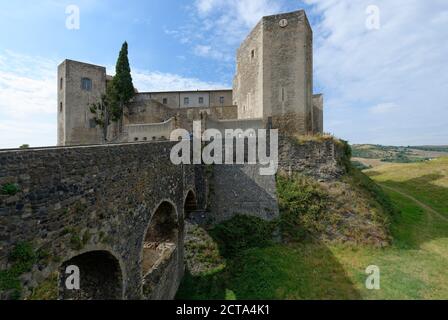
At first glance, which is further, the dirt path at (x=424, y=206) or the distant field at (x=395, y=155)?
the distant field at (x=395, y=155)

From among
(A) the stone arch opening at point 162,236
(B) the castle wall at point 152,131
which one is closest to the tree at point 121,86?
(B) the castle wall at point 152,131

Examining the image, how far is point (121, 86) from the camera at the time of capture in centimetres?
3028

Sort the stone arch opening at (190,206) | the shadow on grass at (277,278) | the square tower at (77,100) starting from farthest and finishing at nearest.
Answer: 1. the square tower at (77,100)
2. the stone arch opening at (190,206)
3. the shadow on grass at (277,278)

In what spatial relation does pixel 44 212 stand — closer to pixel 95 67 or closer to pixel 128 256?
pixel 128 256

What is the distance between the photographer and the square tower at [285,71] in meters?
19.1

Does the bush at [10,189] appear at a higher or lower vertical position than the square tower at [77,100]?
lower

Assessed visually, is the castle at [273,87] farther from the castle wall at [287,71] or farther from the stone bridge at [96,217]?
the stone bridge at [96,217]

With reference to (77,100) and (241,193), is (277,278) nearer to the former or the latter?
(241,193)

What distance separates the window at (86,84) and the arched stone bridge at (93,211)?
2659cm

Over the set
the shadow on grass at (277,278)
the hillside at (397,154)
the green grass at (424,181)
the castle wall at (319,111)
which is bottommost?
the shadow on grass at (277,278)

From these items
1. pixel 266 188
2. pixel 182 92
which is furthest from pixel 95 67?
pixel 266 188

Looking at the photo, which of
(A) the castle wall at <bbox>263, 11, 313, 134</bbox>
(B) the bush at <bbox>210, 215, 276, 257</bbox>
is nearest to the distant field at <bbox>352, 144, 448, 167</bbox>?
(A) the castle wall at <bbox>263, 11, 313, 134</bbox>

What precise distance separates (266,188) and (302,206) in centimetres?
271

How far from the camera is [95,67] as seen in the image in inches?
1292
